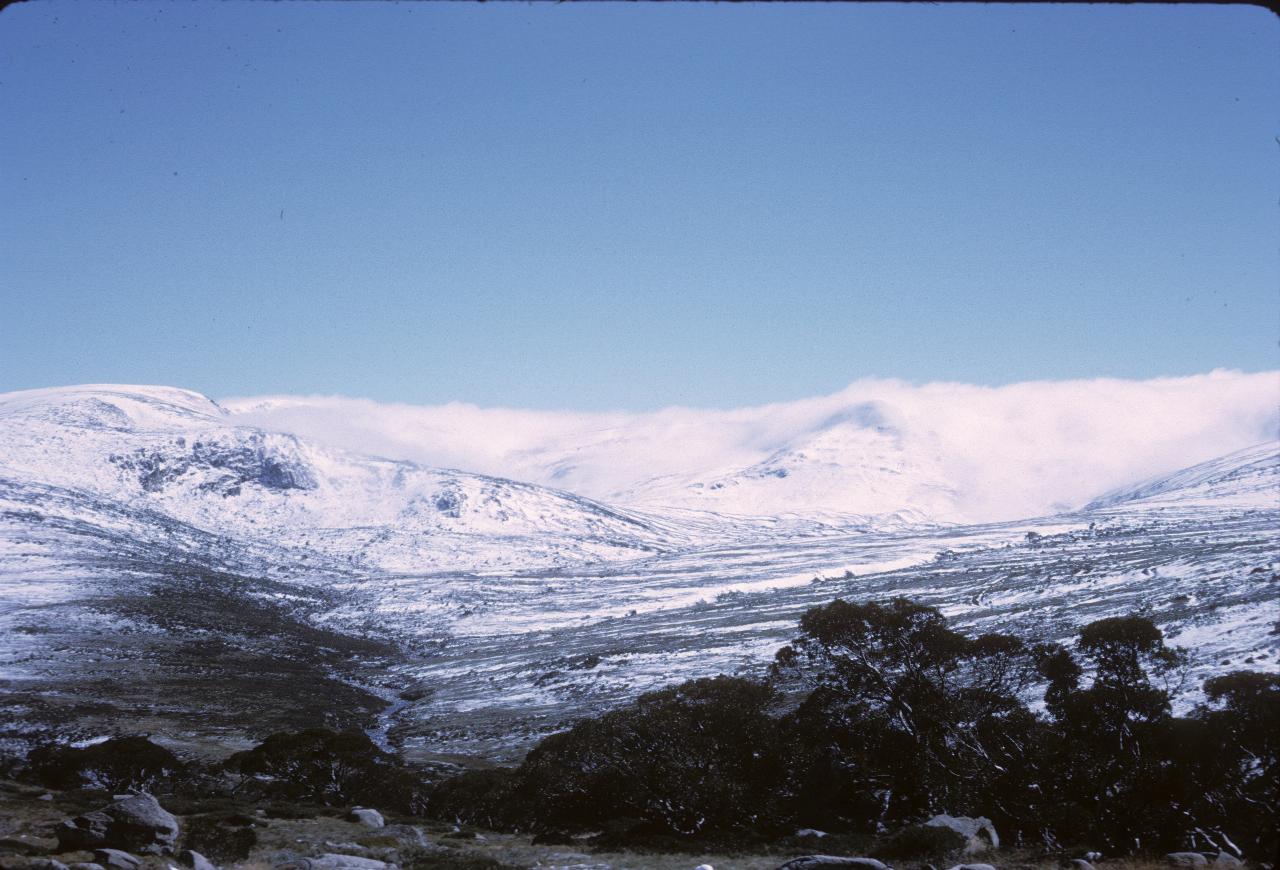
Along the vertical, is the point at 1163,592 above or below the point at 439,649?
above

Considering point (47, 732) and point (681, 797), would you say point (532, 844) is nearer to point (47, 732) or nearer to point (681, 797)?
point (681, 797)

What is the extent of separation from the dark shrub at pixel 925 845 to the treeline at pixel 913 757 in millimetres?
270

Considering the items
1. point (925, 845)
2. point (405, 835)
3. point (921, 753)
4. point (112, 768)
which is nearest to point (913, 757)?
point (921, 753)

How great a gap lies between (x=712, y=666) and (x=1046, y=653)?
246 ft

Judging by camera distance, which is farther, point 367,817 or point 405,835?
point 367,817

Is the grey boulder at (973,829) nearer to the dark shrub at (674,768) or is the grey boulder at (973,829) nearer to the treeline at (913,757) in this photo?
the treeline at (913,757)

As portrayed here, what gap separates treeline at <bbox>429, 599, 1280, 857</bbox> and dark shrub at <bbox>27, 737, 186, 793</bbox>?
63.3ft

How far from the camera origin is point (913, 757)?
127 ft

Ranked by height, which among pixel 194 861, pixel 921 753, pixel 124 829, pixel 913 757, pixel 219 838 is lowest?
pixel 913 757

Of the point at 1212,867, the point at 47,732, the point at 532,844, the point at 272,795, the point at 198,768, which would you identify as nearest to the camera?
the point at 1212,867

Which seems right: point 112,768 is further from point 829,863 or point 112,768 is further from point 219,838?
point 829,863

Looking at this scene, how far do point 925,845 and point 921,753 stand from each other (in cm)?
899

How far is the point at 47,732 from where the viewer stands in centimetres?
7838

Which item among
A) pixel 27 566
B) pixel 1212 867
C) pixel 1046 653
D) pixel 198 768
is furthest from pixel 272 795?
pixel 27 566
